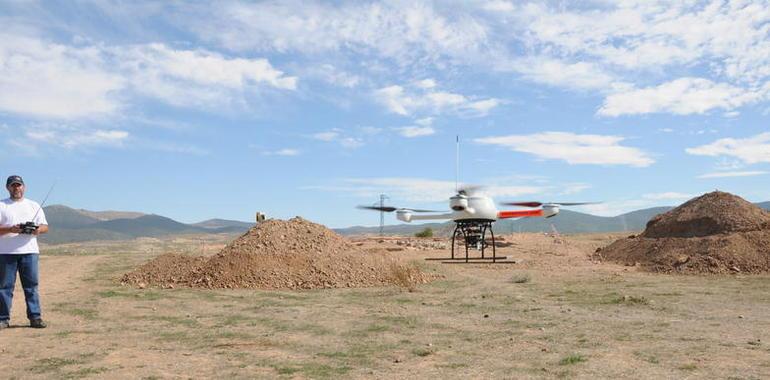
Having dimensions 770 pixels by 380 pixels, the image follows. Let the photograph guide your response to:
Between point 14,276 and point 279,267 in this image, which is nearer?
point 14,276

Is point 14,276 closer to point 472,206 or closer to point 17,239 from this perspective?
point 17,239

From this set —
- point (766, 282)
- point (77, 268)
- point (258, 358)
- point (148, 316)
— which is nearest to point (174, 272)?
point (148, 316)

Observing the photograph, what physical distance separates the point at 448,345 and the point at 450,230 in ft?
191

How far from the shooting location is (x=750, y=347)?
9047 millimetres

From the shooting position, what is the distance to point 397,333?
1066cm

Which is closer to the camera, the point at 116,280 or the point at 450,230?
the point at 116,280

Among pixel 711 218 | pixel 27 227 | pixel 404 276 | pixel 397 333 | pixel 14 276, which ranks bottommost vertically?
pixel 397 333

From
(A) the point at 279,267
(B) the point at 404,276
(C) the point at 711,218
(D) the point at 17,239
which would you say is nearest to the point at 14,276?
(D) the point at 17,239

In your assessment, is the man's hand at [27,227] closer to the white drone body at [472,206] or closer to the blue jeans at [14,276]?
the blue jeans at [14,276]

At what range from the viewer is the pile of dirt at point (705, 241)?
26.0 metres

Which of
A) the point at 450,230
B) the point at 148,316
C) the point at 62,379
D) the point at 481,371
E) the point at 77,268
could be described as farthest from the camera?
the point at 450,230

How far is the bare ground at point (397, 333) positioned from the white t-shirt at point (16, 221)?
1385 millimetres

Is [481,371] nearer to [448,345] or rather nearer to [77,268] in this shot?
[448,345]

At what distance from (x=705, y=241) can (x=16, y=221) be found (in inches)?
1122
